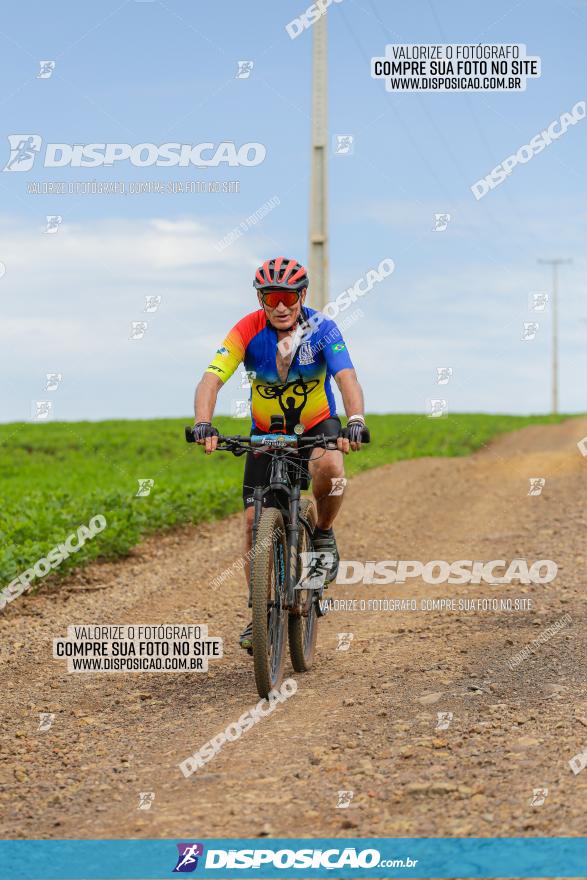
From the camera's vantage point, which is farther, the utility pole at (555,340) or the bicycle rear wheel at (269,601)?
the utility pole at (555,340)

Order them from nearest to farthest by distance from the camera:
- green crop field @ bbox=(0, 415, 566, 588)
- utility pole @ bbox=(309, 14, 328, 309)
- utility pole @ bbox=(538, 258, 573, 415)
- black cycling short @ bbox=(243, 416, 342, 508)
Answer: black cycling short @ bbox=(243, 416, 342, 508) → green crop field @ bbox=(0, 415, 566, 588) → utility pole @ bbox=(309, 14, 328, 309) → utility pole @ bbox=(538, 258, 573, 415)

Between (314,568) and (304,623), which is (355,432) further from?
(304,623)

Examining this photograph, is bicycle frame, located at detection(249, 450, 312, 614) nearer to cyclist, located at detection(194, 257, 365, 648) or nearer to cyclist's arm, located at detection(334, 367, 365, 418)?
cyclist, located at detection(194, 257, 365, 648)

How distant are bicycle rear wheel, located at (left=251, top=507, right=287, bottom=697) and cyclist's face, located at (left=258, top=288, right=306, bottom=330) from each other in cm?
137

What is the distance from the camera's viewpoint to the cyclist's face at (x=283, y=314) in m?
7.23

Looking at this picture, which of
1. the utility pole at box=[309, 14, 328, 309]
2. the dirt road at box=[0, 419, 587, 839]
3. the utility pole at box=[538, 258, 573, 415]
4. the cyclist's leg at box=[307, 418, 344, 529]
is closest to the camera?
the dirt road at box=[0, 419, 587, 839]

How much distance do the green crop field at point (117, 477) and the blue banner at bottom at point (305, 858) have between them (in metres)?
6.68

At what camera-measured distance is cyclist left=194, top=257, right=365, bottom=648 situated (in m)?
7.20

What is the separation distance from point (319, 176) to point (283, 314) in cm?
1459

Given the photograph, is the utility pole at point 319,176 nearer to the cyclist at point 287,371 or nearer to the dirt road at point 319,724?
the dirt road at point 319,724

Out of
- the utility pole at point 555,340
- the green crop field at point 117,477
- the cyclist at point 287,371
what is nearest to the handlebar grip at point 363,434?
the cyclist at point 287,371

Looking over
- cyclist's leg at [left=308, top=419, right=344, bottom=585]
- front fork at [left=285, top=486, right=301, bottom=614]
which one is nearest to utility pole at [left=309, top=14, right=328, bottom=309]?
cyclist's leg at [left=308, top=419, right=344, bottom=585]

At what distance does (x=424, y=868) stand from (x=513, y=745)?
150 cm

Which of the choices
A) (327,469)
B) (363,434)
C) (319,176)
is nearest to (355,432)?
(363,434)
